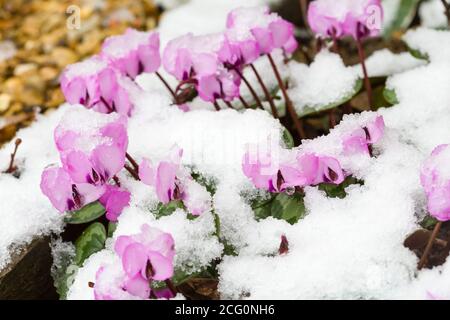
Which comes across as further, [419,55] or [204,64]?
[419,55]

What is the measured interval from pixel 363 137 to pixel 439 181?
0.21 m

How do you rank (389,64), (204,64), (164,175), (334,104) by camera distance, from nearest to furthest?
(164,175)
(204,64)
(334,104)
(389,64)

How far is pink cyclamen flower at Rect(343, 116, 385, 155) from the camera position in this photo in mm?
1101

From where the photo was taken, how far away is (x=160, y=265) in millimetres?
882

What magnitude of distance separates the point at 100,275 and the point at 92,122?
290 mm

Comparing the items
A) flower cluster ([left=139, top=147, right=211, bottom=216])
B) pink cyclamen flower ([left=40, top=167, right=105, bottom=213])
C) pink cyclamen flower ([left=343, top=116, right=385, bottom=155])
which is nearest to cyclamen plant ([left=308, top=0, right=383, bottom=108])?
pink cyclamen flower ([left=343, top=116, right=385, bottom=155])

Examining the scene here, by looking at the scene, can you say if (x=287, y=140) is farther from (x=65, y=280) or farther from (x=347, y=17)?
(x=65, y=280)

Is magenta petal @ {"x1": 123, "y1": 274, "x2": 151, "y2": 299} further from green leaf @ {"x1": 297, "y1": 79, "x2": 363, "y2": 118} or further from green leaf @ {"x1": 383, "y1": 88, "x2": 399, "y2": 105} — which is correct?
green leaf @ {"x1": 383, "y1": 88, "x2": 399, "y2": 105}

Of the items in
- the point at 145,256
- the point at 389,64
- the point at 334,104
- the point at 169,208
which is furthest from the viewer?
the point at 389,64

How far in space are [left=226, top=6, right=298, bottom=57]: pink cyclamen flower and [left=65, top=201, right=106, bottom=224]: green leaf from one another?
0.41m

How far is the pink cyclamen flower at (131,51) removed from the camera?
1363 mm

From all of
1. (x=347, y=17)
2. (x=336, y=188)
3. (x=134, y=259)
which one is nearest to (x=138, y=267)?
(x=134, y=259)

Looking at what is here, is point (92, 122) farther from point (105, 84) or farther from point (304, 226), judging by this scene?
point (304, 226)

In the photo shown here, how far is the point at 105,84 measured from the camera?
1.25 meters
